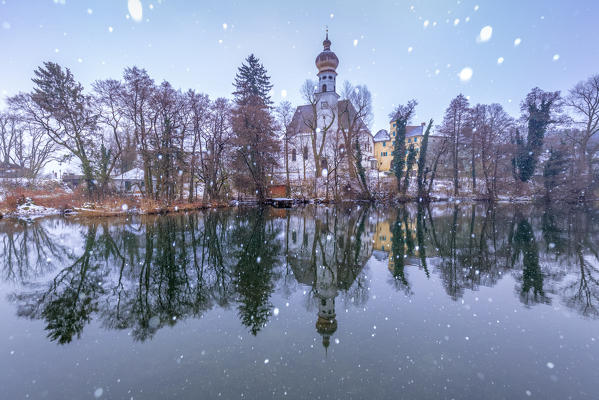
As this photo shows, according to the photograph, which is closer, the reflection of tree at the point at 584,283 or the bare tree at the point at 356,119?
the reflection of tree at the point at 584,283

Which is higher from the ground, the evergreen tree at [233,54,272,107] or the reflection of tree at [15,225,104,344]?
the evergreen tree at [233,54,272,107]

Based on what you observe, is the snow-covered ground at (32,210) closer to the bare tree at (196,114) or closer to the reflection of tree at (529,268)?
the bare tree at (196,114)

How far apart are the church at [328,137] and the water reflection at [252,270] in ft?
69.5

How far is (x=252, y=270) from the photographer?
6098 mm

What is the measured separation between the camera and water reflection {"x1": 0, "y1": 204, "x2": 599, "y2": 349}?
427cm

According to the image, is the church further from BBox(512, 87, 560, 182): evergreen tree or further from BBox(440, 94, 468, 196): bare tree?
BBox(512, 87, 560, 182): evergreen tree

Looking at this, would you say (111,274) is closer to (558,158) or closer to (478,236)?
(478,236)

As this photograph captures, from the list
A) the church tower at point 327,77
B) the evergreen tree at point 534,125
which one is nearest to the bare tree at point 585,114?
the evergreen tree at point 534,125

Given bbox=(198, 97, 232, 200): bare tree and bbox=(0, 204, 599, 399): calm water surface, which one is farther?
bbox=(198, 97, 232, 200): bare tree

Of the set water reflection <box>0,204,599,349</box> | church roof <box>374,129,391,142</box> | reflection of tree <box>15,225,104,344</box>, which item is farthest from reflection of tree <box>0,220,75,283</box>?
church roof <box>374,129,391,142</box>

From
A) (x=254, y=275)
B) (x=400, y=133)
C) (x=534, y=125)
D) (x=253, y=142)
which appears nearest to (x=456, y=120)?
(x=400, y=133)

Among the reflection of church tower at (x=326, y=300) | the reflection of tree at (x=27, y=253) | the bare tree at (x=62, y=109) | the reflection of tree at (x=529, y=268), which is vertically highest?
the bare tree at (x=62, y=109)

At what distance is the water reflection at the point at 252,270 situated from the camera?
4273mm

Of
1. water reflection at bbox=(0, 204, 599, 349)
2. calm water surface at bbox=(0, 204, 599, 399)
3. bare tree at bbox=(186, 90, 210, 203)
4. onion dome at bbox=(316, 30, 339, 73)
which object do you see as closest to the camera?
calm water surface at bbox=(0, 204, 599, 399)
